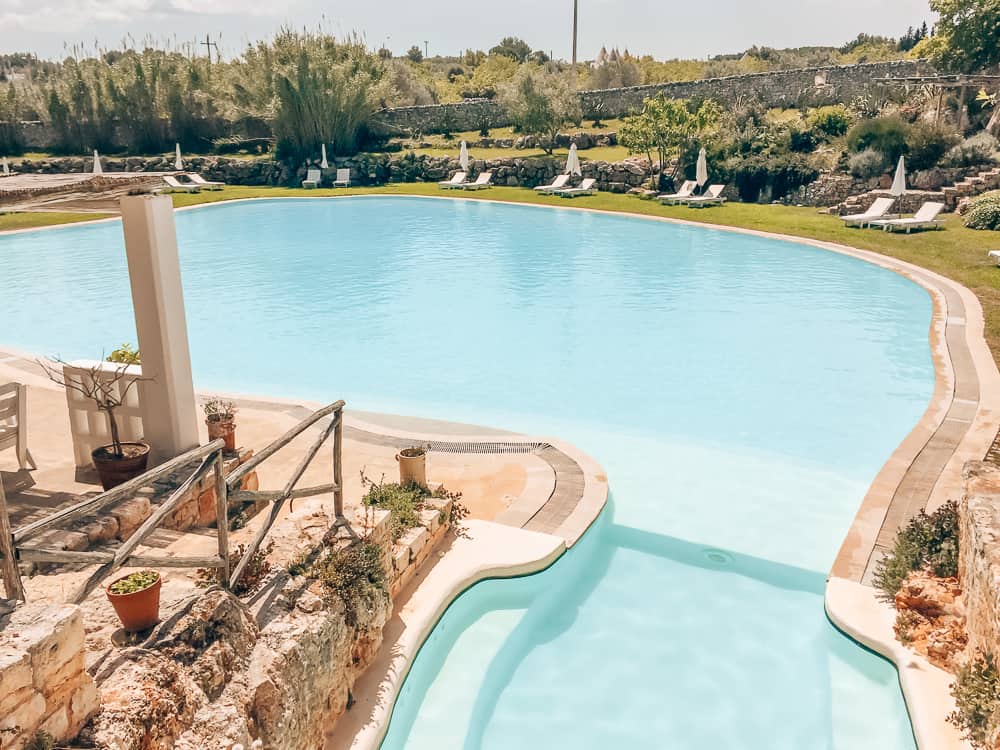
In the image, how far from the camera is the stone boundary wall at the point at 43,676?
250 centimetres

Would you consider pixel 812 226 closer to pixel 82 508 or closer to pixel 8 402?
pixel 8 402

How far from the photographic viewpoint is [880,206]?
20875 mm

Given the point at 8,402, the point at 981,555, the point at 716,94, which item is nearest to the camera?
the point at 981,555

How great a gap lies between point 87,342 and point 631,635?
1052cm

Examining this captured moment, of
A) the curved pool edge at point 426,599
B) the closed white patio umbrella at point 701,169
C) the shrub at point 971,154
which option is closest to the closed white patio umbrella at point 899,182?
the shrub at point 971,154

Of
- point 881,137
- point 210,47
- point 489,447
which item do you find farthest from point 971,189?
point 210,47

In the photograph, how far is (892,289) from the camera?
14.7m

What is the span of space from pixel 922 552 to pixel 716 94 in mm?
33330

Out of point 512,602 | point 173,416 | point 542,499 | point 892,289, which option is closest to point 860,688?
point 512,602

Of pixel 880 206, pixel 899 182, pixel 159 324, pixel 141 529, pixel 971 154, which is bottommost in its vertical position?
pixel 141 529

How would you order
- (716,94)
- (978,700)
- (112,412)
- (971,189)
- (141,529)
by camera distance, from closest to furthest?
(141,529) → (978,700) → (112,412) → (971,189) → (716,94)

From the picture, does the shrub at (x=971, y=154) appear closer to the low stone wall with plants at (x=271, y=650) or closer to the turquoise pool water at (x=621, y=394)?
the turquoise pool water at (x=621, y=394)

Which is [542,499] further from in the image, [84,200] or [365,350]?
[365,350]

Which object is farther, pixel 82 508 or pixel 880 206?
pixel 880 206
